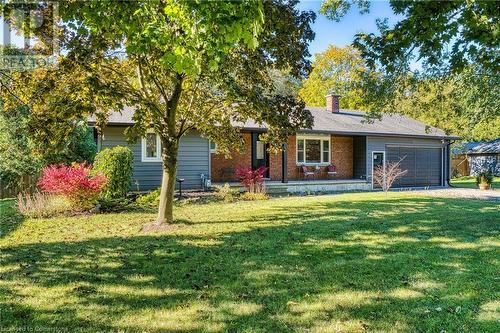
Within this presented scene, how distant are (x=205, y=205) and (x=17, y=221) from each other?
207 inches

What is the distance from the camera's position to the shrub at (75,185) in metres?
9.90

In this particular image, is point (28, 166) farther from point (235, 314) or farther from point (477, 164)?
point (477, 164)

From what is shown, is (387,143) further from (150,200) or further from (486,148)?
(486,148)

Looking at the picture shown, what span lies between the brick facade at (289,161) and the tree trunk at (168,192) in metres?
8.21

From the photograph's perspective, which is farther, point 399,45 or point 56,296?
point 399,45

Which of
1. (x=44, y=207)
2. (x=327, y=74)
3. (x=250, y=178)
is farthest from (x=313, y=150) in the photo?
(x=327, y=74)

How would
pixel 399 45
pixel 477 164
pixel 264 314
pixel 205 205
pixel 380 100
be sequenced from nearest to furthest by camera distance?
1. pixel 264 314
2. pixel 399 45
3. pixel 380 100
4. pixel 205 205
5. pixel 477 164

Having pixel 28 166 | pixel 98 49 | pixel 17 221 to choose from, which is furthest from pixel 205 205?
pixel 28 166

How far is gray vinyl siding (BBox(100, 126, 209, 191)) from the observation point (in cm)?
1540

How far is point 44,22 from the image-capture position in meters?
7.27

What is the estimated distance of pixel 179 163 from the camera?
16.2 meters

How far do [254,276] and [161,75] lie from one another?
5643 millimetres

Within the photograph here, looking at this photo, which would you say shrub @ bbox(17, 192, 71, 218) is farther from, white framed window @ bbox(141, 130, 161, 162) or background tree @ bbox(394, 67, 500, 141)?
background tree @ bbox(394, 67, 500, 141)

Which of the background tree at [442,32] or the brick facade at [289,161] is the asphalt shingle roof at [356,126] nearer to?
the brick facade at [289,161]
